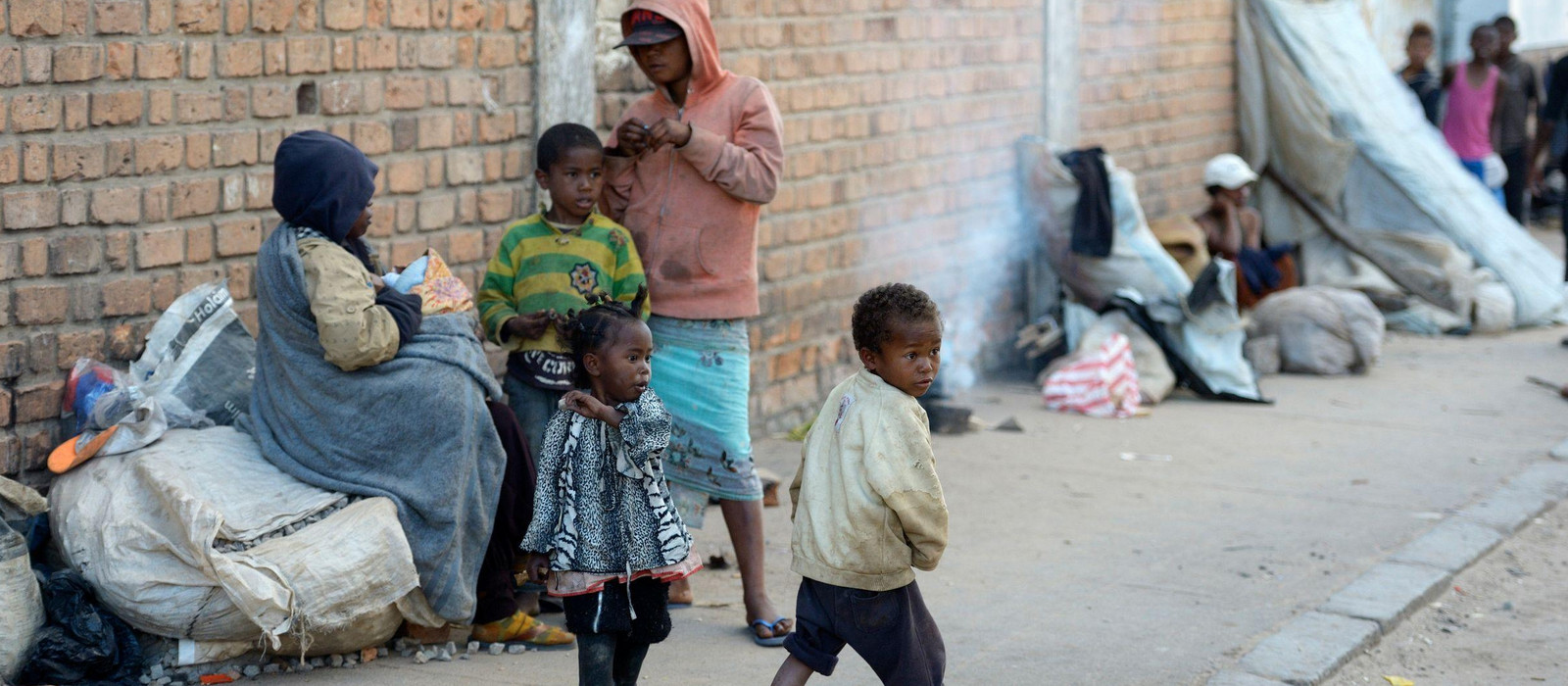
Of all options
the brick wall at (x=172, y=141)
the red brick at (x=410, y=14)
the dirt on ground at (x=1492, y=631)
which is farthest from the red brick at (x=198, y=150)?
the dirt on ground at (x=1492, y=631)

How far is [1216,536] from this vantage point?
5.68 m

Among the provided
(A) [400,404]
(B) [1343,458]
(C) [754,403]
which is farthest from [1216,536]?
(A) [400,404]

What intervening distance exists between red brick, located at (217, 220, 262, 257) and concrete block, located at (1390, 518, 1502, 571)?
3.83 m

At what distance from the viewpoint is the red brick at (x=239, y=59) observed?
178 inches

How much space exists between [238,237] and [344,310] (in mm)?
915

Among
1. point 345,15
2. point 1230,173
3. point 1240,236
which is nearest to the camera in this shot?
point 345,15

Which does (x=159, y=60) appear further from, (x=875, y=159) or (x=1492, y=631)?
(x=1492, y=631)

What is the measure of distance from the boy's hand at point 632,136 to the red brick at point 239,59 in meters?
1.07

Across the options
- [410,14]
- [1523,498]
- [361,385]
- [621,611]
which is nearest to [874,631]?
[621,611]

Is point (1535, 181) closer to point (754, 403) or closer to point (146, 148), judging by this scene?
point (754, 403)

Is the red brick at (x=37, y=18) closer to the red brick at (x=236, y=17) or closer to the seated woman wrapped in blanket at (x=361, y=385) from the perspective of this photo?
the red brick at (x=236, y=17)

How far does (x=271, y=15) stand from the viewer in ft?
15.3

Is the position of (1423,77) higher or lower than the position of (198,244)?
higher

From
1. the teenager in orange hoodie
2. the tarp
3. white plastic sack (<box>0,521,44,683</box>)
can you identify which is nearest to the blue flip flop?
the teenager in orange hoodie
